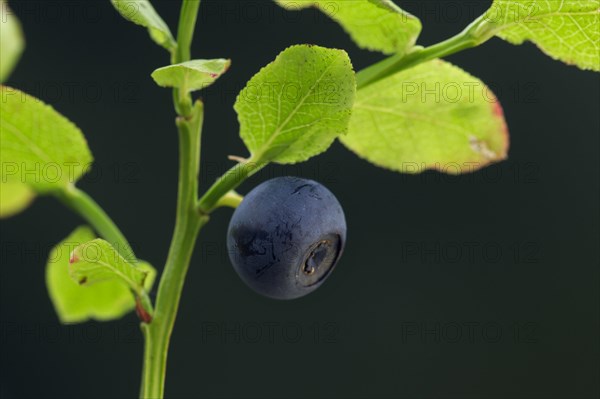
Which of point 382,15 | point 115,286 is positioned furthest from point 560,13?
point 115,286

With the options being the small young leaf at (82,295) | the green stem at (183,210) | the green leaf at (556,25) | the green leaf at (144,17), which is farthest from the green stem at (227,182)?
the small young leaf at (82,295)

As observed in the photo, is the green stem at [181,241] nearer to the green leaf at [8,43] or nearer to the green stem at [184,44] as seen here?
the green stem at [184,44]

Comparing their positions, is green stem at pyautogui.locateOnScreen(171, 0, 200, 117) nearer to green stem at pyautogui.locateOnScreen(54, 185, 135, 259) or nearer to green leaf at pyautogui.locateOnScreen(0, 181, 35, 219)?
green stem at pyautogui.locateOnScreen(54, 185, 135, 259)

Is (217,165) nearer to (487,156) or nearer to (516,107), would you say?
(516,107)

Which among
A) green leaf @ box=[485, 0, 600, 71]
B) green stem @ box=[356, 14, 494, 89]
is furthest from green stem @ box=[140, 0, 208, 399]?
green leaf @ box=[485, 0, 600, 71]

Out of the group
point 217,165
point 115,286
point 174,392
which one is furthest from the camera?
point 174,392

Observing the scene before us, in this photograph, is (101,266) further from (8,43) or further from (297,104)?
(8,43)
